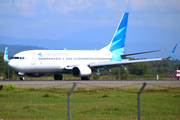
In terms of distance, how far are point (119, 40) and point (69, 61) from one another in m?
9.98

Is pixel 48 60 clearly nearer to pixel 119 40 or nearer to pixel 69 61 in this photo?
pixel 69 61

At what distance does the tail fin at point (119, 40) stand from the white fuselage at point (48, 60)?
3120 mm

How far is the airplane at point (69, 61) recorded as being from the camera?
38.1 metres

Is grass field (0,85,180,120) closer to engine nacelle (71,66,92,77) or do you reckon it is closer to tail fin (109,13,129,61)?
engine nacelle (71,66,92,77)

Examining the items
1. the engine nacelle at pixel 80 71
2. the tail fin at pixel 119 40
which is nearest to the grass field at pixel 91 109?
the engine nacelle at pixel 80 71

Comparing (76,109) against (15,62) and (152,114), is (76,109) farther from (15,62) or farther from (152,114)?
(15,62)

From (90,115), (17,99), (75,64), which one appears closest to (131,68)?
(75,64)

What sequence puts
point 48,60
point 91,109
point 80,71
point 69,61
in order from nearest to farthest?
point 91,109 → point 80,71 → point 48,60 → point 69,61

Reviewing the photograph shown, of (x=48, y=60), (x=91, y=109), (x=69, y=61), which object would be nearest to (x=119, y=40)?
(x=69, y=61)

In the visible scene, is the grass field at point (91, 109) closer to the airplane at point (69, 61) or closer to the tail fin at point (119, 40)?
the airplane at point (69, 61)

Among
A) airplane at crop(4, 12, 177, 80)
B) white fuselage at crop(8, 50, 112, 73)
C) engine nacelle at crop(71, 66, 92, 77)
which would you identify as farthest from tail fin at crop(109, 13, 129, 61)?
engine nacelle at crop(71, 66, 92, 77)

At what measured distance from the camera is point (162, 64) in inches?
3688

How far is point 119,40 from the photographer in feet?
158

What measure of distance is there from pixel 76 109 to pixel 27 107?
2420 mm
